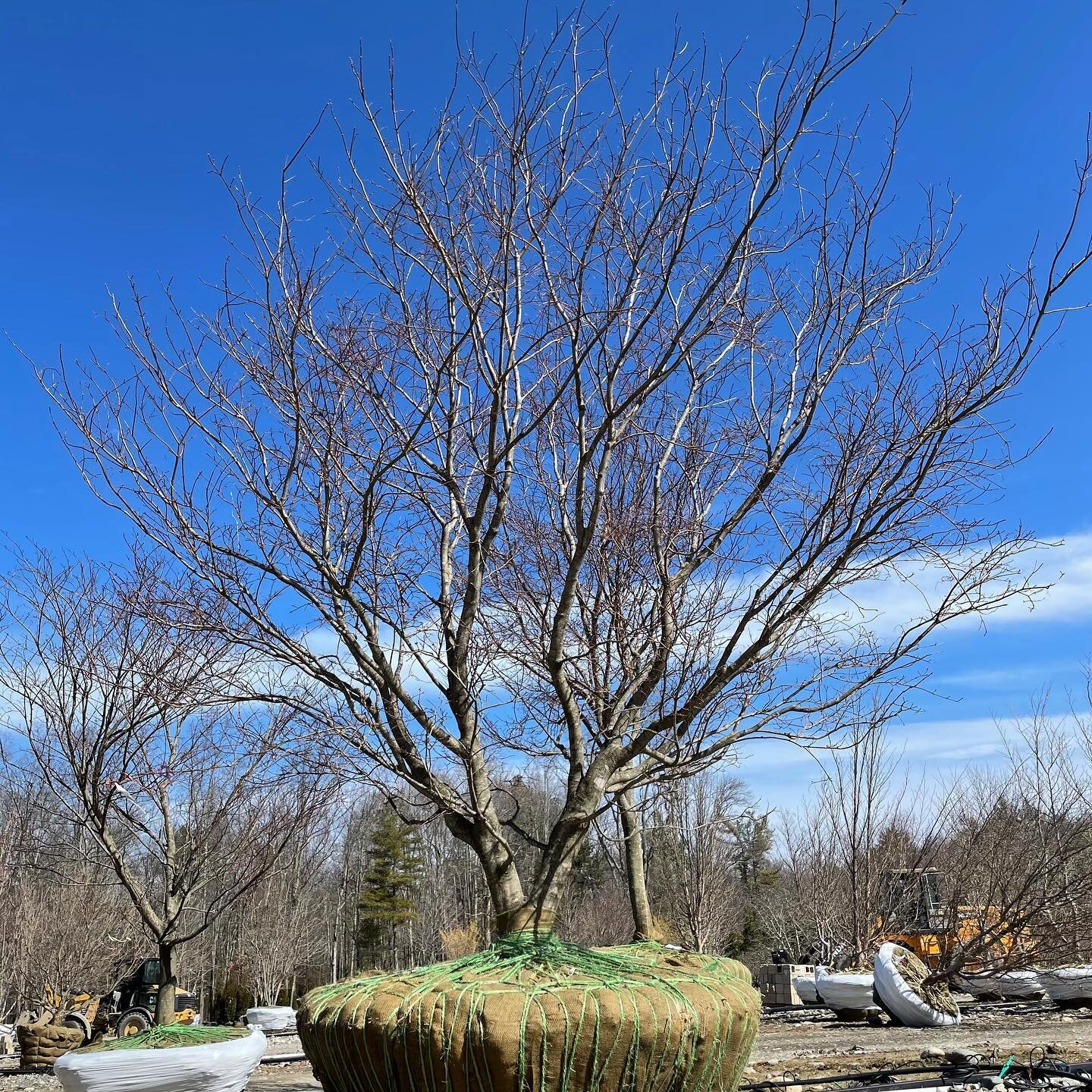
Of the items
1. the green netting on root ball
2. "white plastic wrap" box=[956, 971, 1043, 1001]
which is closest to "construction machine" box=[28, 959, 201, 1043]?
the green netting on root ball

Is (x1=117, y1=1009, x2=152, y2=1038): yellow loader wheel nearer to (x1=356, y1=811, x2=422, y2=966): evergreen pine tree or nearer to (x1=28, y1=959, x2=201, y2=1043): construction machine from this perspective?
(x1=28, y1=959, x2=201, y2=1043): construction machine

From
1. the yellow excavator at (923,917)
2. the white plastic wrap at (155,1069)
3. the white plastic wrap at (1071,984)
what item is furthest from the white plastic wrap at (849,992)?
the white plastic wrap at (155,1069)

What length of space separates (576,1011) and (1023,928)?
1269 centimetres

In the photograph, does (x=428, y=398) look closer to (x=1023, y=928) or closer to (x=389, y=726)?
(x=389, y=726)

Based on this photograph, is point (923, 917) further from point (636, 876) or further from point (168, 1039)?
point (168, 1039)

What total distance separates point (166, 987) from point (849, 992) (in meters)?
9.23

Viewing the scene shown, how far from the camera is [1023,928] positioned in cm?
1345

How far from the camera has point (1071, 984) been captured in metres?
14.5

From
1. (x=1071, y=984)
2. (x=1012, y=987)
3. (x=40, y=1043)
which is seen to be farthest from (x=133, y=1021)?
(x=1012, y=987)

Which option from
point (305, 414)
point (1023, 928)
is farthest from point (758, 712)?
point (1023, 928)

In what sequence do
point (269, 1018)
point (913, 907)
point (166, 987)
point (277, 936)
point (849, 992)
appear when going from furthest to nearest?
point (277, 936) → point (913, 907) → point (269, 1018) → point (849, 992) → point (166, 987)

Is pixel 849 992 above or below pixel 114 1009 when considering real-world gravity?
below

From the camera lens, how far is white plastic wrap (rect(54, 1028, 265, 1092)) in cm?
561

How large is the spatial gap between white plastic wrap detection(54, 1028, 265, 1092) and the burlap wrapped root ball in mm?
2607
